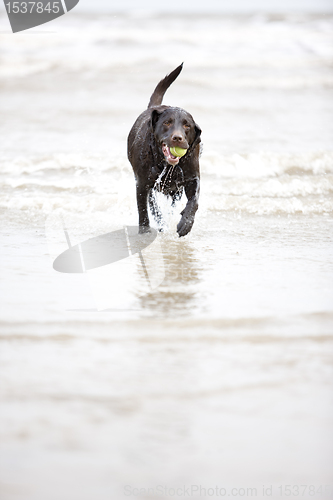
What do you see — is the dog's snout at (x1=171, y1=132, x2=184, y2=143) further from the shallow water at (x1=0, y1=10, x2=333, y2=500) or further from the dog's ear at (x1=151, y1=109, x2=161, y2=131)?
the shallow water at (x1=0, y1=10, x2=333, y2=500)

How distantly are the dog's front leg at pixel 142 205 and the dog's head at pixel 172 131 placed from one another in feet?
1.40

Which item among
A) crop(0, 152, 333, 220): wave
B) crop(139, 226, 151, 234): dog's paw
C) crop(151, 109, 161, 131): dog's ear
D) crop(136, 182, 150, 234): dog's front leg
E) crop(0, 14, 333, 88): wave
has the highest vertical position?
crop(151, 109, 161, 131): dog's ear

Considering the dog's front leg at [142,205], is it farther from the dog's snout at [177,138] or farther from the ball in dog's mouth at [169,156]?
the dog's snout at [177,138]

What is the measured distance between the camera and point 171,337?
7.57 ft

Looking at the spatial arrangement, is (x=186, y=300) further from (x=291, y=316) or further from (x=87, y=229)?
(x=87, y=229)

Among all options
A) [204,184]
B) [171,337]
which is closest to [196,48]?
[204,184]

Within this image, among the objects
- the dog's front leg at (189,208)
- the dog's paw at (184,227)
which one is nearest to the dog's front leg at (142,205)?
the dog's front leg at (189,208)

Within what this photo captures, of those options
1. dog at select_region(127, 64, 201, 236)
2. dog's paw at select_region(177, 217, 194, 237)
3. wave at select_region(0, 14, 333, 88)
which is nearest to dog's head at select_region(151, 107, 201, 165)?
dog at select_region(127, 64, 201, 236)

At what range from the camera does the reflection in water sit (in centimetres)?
267

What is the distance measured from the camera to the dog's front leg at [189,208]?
163 inches

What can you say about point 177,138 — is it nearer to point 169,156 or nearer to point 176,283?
point 169,156

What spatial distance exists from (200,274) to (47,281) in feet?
2.77

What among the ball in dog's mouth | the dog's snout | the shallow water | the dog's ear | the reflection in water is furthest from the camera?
the dog's ear

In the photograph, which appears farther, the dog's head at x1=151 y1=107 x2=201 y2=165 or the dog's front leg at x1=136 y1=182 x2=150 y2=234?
the dog's front leg at x1=136 y1=182 x2=150 y2=234
